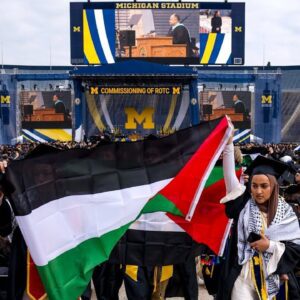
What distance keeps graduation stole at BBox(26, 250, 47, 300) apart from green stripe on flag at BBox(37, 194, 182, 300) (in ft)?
0.96

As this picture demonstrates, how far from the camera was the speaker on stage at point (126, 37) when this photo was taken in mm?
39062

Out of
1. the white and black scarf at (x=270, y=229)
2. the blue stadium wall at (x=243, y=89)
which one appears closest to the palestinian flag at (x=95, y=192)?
the white and black scarf at (x=270, y=229)

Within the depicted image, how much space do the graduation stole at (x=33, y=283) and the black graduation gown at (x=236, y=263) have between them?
1120 millimetres

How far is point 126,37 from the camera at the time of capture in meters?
39.2

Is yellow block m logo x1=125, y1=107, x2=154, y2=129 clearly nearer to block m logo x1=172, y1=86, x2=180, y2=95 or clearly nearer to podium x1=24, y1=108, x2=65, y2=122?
podium x1=24, y1=108, x2=65, y2=122

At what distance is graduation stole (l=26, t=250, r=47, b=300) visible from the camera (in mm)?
4172

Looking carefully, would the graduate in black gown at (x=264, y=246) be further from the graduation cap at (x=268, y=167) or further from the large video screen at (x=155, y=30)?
the large video screen at (x=155, y=30)

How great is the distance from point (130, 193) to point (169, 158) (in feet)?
1.14

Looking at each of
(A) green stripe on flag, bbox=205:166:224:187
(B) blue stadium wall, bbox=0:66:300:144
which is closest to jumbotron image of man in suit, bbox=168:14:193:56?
(B) blue stadium wall, bbox=0:66:300:144

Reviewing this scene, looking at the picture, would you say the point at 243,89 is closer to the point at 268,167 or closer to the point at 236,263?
the point at 268,167

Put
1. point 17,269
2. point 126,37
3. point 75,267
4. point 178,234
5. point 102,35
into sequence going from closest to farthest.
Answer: point 75,267, point 17,269, point 178,234, point 102,35, point 126,37

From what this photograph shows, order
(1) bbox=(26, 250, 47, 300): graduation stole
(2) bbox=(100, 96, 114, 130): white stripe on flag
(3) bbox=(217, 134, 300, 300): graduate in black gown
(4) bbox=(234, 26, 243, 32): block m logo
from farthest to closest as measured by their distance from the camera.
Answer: (2) bbox=(100, 96, 114, 130): white stripe on flag
(4) bbox=(234, 26, 243, 32): block m logo
(1) bbox=(26, 250, 47, 300): graduation stole
(3) bbox=(217, 134, 300, 300): graduate in black gown

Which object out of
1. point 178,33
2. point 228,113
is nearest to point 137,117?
point 228,113

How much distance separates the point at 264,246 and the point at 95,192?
107 centimetres
